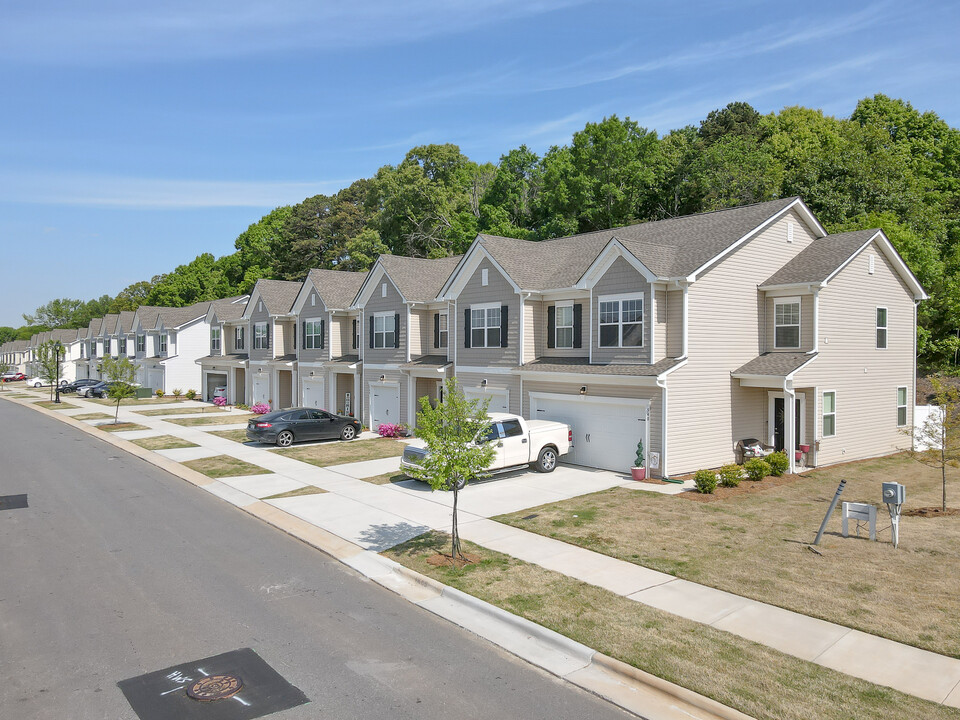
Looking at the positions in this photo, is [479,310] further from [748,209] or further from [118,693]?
[118,693]

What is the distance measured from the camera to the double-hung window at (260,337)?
42875mm

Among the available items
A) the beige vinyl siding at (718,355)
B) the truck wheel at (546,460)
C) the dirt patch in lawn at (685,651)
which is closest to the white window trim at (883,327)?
the beige vinyl siding at (718,355)

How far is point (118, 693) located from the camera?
7.19 metres

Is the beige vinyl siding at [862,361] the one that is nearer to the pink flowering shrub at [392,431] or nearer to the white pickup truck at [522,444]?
the white pickup truck at [522,444]

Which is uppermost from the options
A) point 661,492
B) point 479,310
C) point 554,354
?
point 479,310

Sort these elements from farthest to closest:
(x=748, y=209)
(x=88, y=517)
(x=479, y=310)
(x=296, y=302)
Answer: (x=296, y=302) → (x=479, y=310) → (x=748, y=209) → (x=88, y=517)

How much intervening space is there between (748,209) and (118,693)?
2322cm

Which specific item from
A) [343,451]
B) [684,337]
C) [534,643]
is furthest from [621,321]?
[534,643]

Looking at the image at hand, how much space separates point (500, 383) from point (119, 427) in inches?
868

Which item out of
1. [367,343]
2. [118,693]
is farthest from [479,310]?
[118,693]

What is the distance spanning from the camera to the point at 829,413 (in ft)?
71.7

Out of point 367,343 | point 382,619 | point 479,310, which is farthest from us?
point 367,343

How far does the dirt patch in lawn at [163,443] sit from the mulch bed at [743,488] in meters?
20.5

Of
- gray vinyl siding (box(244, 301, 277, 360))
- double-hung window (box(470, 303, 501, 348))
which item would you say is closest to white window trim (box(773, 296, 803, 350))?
double-hung window (box(470, 303, 501, 348))
